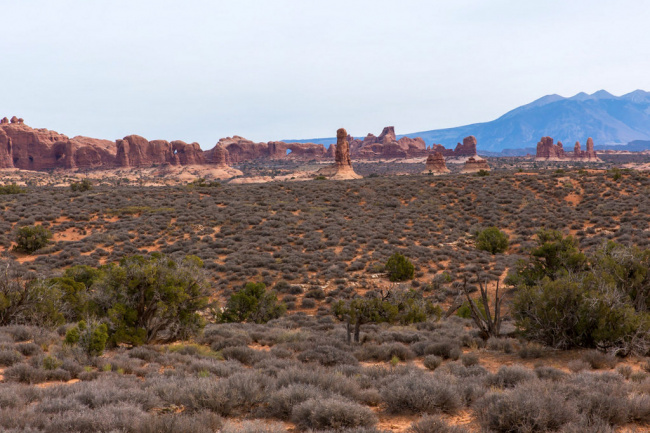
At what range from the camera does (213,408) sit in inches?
192

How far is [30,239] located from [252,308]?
16439 millimetres

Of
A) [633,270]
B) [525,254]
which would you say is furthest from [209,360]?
[525,254]

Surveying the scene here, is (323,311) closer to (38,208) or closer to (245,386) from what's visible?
(245,386)

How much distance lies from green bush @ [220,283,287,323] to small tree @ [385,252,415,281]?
6.54 m

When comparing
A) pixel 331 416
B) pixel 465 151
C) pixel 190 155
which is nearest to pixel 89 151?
pixel 190 155

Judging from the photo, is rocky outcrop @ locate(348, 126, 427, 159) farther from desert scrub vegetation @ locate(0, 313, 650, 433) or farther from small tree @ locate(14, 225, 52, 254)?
desert scrub vegetation @ locate(0, 313, 650, 433)

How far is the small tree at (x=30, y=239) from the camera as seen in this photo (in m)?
22.2

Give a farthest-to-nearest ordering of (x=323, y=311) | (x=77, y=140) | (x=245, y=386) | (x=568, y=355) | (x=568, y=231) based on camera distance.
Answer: (x=77, y=140)
(x=568, y=231)
(x=323, y=311)
(x=568, y=355)
(x=245, y=386)

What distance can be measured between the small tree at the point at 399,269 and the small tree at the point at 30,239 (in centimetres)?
2072

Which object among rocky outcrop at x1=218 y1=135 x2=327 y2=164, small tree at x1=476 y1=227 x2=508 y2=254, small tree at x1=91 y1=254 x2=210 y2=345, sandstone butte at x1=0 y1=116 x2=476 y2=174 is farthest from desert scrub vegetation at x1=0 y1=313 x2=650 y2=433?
rocky outcrop at x1=218 y1=135 x2=327 y2=164

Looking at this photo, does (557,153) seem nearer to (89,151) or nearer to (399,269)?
(399,269)

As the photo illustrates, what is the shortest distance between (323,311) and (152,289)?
28.0ft

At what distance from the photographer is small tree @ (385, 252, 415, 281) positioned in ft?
63.1

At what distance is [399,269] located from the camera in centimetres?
1927
